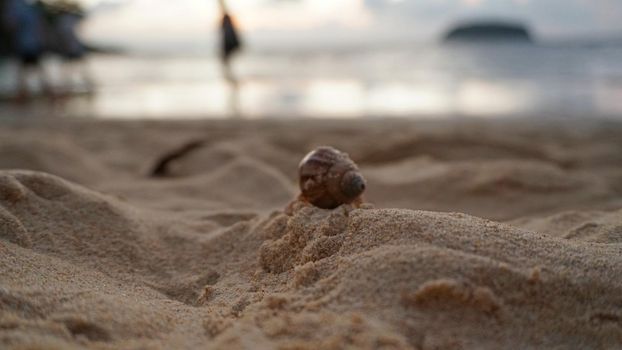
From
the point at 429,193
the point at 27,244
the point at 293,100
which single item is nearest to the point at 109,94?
the point at 293,100

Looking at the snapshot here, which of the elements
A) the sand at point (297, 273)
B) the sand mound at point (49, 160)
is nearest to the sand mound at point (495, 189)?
the sand at point (297, 273)

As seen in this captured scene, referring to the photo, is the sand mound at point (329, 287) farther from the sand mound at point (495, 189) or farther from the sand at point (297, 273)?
the sand mound at point (495, 189)

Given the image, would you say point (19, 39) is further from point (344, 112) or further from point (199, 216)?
point (199, 216)

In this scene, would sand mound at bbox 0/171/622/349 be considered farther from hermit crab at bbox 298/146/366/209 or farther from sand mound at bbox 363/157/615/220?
sand mound at bbox 363/157/615/220

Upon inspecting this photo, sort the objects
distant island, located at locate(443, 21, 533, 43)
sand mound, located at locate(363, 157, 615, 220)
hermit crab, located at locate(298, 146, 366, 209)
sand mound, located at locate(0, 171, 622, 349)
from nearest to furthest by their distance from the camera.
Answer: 1. sand mound, located at locate(0, 171, 622, 349)
2. hermit crab, located at locate(298, 146, 366, 209)
3. sand mound, located at locate(363, 157, 615, 220)
4. distant island, located at locate(443, 21, 533, 43)

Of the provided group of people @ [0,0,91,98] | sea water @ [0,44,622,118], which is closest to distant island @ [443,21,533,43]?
sea water @ [0,44,622,118]

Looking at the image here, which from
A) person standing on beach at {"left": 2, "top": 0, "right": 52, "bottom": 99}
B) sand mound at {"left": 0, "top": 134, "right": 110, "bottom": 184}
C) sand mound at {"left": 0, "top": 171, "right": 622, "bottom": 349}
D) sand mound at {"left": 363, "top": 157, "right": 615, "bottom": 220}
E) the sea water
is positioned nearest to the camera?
sand mound at {"left": 0, "top": 171, "right": 622, "bottom": 349}
